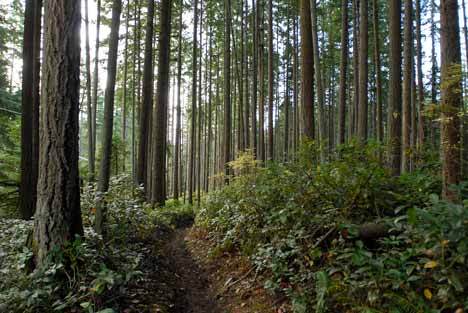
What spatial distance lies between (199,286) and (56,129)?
325cm

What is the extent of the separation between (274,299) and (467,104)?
3.34 meters

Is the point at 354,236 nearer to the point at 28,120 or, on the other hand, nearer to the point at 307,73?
the point at 307,73

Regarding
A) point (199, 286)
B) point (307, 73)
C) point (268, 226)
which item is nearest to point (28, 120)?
point (199, 286)

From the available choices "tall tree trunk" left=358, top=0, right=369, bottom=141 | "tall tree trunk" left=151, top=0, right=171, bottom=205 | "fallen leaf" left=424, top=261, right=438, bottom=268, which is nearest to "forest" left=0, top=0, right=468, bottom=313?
"fallen leaf" left=424, top=261, right=438, bottom=268

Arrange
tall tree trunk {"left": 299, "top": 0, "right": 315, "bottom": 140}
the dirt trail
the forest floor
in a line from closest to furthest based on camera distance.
Answer: the forest floor < the dirt trail < tall tree trunk {"left": 299, "top": 0, "right": 315, "bottom": 140}

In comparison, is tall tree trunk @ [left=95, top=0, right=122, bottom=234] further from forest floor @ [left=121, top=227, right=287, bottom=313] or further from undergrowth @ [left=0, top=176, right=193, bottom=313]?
forest floor @ [left=121, top=227, right=287, bottom=313]

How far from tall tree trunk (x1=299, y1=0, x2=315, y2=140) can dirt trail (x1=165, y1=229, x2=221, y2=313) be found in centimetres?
383

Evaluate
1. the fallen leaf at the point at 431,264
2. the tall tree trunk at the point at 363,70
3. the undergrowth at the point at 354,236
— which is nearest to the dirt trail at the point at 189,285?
the undergrowth at the point at 354,236

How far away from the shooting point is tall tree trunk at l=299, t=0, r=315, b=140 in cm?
724

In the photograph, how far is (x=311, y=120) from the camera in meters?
7.23

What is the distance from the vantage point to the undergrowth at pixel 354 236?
2570 mm

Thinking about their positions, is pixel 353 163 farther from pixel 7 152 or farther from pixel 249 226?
pixel 7 152

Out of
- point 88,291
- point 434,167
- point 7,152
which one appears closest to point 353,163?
point 434,167

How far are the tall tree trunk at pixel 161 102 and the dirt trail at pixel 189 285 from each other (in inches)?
152
